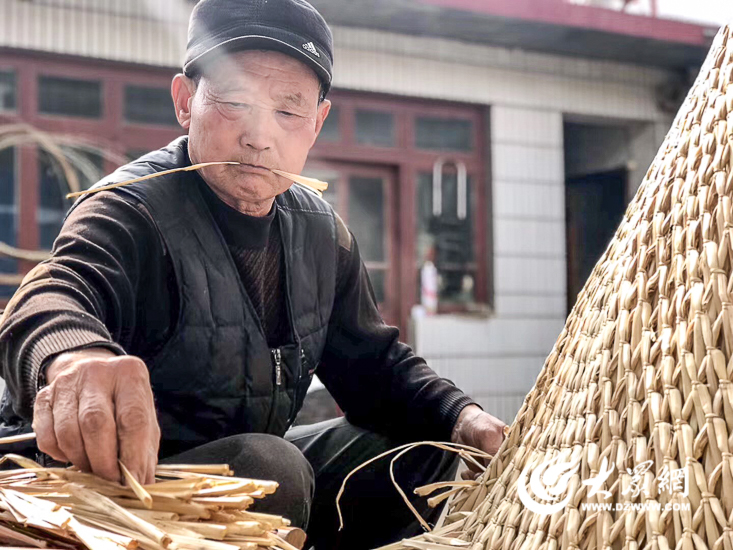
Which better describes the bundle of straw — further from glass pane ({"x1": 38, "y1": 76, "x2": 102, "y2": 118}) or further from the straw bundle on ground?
glass pane ({"x1": 38, "y1": 76, "x2": 102, "y2": 118})

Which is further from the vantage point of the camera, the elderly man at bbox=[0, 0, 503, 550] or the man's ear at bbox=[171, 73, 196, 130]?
the man's ear at bbox=[171, 73, 196, 130]

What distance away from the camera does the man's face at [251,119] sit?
4.84 feet

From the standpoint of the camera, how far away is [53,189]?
5340 mm

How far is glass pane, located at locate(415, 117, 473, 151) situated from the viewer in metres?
6.53

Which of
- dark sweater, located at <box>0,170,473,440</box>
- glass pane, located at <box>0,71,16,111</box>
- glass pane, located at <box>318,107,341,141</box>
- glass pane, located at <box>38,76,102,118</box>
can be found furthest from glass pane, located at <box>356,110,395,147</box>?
dark sweater, located at <box>0,170,473,440</box>

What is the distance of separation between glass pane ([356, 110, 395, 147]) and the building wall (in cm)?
21

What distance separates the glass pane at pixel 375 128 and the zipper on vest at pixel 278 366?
15.7 ft

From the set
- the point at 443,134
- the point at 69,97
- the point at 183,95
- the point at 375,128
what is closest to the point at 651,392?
the point at 183,95

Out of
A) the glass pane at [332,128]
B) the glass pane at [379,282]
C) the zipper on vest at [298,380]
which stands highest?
the glass pane at [332,128]

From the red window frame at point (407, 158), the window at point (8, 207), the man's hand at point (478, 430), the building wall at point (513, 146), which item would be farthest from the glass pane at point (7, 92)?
the man's hand at point (478, 430)

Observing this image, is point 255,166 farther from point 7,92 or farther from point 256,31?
point 7,92

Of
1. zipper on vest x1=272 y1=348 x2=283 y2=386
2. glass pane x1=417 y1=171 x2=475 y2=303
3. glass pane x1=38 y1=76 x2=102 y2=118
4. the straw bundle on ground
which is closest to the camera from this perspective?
the straw bundle on ground
